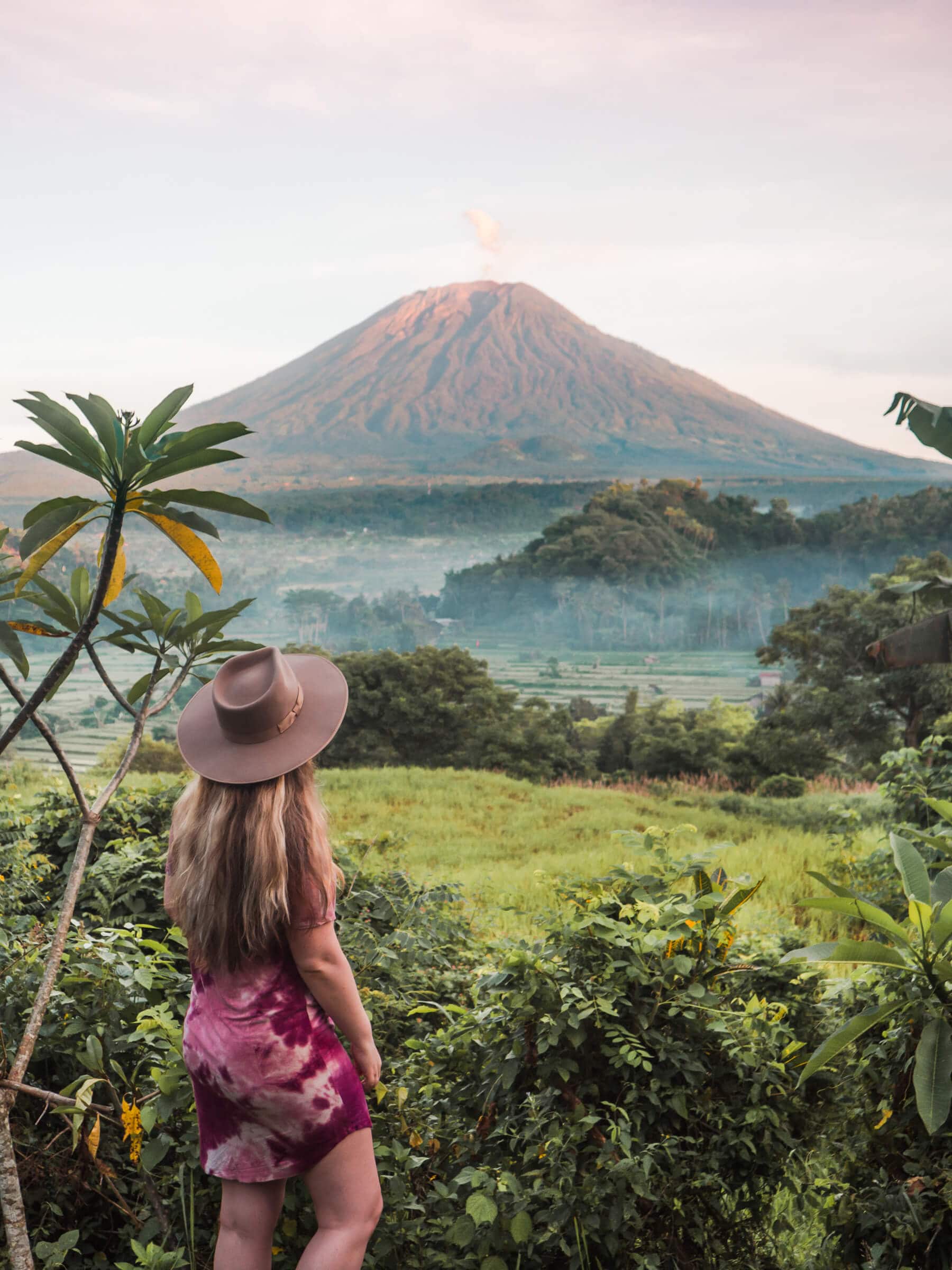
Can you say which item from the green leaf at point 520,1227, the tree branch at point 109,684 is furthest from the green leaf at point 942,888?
the tree branch at point 109,684

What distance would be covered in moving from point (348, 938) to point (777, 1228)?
3.34ft

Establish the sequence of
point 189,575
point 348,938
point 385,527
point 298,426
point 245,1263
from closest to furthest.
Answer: point 245,1263 < point 348,938 < point 189,575 < point 385,527 < point 298,426

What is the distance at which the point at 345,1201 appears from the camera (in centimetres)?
123

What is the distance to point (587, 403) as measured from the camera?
28172 millimetres

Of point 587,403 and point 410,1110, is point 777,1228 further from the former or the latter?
point 587,403

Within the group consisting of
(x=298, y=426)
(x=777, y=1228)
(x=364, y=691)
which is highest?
(x=298, y=426)

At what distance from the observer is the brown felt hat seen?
1196mm

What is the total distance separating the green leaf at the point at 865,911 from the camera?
1.23 m

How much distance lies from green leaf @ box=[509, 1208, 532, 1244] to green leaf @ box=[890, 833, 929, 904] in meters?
0.74

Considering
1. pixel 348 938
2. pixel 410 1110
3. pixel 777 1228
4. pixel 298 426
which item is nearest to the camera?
pixel 777 1228

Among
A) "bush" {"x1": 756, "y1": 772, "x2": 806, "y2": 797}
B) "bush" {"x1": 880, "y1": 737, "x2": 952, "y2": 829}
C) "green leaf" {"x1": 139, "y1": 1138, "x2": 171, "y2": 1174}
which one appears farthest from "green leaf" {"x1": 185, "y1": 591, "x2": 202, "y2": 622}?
"bush" {"x1": 756, "y1": 772, "x2": 806, "y2": 797}

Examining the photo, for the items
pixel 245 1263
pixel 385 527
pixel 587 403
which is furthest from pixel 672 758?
pixel 587 403

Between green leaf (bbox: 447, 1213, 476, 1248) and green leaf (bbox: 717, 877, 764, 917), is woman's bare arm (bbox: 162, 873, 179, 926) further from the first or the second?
green leaf (bbox: 717, 877, 764, 917)

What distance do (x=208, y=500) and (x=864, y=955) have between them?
1.13m
